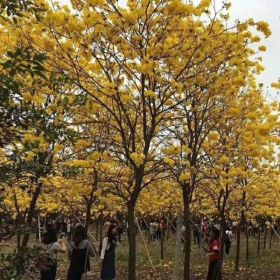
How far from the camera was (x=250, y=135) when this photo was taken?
773 centimetres

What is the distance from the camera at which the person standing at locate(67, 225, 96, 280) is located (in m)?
9.53

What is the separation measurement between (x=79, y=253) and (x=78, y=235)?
39 cm

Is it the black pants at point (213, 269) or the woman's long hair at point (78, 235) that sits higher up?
the woman's long hair at point (78, 235)

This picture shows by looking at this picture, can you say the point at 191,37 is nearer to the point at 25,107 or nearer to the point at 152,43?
the point at 152,43

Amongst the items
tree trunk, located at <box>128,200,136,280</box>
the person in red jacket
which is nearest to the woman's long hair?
tree trunk, located at <box>128,200,136,280</box>

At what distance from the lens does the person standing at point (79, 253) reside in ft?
31.3

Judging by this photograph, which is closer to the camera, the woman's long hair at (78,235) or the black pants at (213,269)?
the woman's long hair at (78,235)

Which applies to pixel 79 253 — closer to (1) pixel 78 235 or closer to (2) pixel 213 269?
(1) pixel 78 235

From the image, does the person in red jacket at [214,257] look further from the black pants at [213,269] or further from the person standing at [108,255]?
the person standing at [108,255]

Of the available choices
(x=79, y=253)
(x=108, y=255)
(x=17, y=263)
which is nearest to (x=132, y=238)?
(x=79, y=253)

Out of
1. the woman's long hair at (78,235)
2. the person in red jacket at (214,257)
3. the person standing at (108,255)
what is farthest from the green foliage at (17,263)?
the person in red jacket at (214,257)

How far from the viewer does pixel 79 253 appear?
9633 mm

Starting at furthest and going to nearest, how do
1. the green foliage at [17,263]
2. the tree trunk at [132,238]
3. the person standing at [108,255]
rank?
the person standing at [108,255] < the tree trunk at [132,238] < the green foliage at [17,263]

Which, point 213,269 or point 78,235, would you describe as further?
point 213,269
